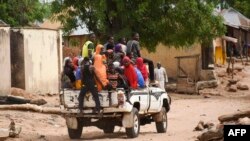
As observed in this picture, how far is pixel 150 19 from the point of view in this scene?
29.4 meters

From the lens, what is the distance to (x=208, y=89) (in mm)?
33781

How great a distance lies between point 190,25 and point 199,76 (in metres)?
6.55

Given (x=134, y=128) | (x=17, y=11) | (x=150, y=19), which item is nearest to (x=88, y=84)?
(x=134, y=128)

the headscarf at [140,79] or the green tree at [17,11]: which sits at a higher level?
the green tree at [17,11]

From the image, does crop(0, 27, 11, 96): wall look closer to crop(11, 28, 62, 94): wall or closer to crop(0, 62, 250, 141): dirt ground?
crop(11, 28, 62, 94): wall

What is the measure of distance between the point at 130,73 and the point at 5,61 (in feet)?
29.7

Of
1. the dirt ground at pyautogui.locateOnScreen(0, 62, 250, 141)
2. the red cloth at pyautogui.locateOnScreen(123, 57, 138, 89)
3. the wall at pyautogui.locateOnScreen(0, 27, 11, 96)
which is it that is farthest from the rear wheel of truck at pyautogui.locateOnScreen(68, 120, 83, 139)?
the wall at pyautogui.locateOnScreen(0, 27, 11, 96)

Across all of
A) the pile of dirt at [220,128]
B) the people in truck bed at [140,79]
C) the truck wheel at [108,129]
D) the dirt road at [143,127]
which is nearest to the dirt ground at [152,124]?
the dirt road at [143,127]

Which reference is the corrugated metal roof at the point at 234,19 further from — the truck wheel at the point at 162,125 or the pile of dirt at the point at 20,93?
the truck wheel at the point at 162,125

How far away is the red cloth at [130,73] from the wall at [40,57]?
1023 centimetres

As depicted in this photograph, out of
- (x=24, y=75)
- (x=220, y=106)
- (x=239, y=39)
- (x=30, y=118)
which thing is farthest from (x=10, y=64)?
(x=239, y=39)

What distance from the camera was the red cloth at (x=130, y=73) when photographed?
14797 millimetres

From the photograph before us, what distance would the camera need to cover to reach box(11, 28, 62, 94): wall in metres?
24.4

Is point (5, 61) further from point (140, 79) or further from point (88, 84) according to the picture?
point (88, 84)
